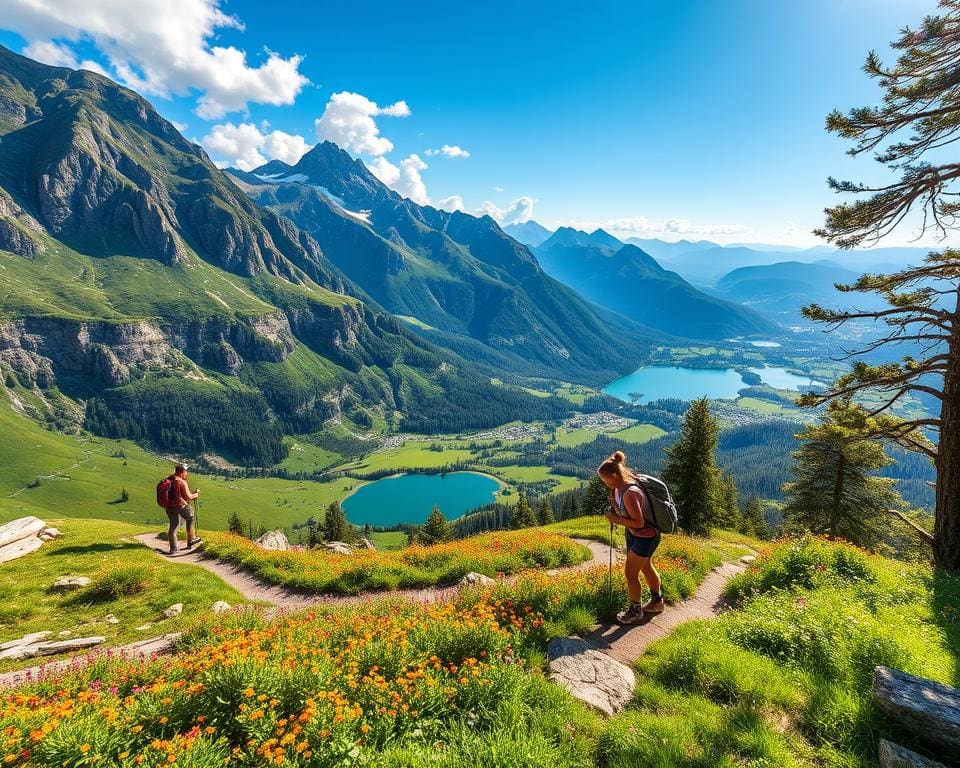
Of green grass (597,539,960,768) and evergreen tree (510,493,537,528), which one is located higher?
green grass (597,539,960,768)

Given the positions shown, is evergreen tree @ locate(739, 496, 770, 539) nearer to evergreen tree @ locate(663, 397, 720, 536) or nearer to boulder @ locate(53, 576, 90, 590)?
evergreen tree @ locate(663, 397, 720, 536)

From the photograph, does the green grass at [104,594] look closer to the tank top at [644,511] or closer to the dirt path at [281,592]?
the dirt path at [281,592]

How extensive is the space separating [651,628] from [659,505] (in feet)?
10.5

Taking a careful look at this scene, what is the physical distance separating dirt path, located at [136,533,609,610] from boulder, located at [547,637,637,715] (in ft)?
14.8

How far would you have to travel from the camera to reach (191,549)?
1997 centimetres

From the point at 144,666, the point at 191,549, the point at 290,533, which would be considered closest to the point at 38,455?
the point at 290,533

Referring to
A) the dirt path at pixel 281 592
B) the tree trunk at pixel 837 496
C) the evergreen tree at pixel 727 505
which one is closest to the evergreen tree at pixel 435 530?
the evergreen tree at pixel 727 505

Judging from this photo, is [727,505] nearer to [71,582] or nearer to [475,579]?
[475,579]

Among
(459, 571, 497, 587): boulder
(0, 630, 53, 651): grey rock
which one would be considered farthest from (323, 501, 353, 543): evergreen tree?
(0, 630, 53, 651): grey rock

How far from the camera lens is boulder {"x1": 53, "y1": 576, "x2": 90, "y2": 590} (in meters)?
14.4

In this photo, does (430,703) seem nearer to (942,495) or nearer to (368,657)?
(368,657)

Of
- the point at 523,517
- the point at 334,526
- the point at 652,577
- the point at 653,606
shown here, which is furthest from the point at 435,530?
the point at 652,577

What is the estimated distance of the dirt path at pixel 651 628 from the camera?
9484 millimetres

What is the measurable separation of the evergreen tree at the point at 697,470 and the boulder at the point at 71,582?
35887 millimetres
